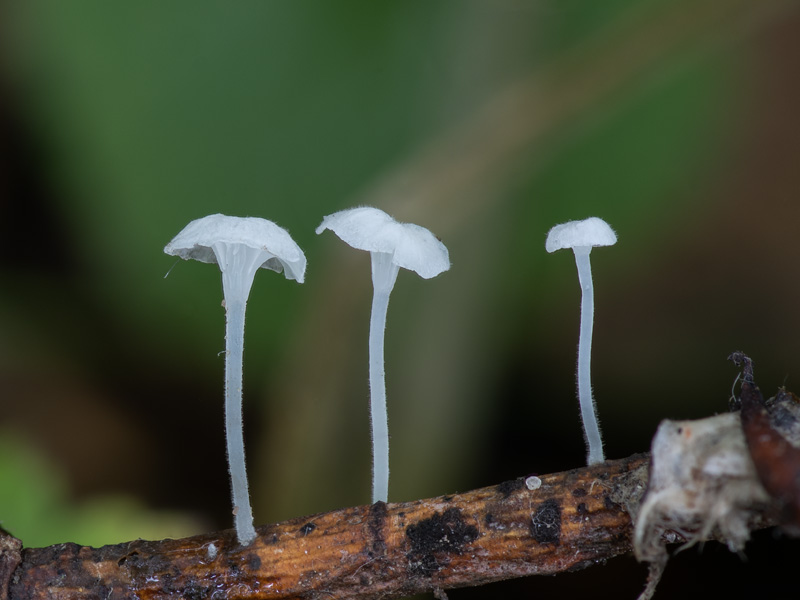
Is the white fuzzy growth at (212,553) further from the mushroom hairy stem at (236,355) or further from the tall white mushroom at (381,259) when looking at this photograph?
the tall white mushroom at (381,259)

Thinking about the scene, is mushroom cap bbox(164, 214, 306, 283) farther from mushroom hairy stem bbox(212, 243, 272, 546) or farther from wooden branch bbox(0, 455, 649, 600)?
wooden branch bbox(0, 455, 649, 600)

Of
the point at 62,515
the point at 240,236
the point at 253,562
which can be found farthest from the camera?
the point at 62,515

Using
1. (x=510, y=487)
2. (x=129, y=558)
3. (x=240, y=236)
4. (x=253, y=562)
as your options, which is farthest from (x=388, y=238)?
(x=129, y=558)

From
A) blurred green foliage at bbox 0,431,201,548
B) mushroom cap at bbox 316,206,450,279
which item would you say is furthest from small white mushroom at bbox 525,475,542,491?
blurred green foliage at bbox 0,431,201,548

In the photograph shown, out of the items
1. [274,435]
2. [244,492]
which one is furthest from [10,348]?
[244,492]

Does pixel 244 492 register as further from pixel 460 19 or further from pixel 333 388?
pixel 460 19

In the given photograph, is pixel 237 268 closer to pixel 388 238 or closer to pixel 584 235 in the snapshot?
pixel 388 238
